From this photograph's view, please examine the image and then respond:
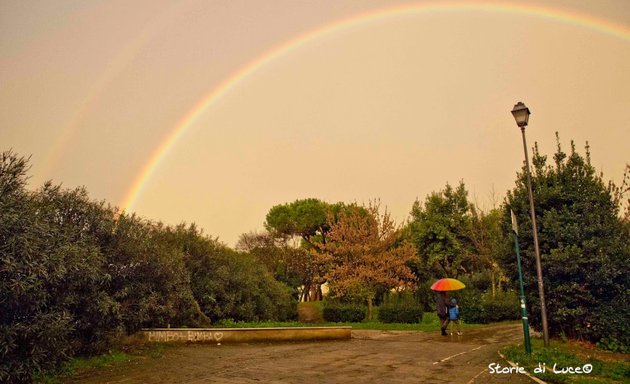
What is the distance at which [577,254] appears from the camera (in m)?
12.9

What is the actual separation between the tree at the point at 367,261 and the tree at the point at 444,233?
37.3 ft

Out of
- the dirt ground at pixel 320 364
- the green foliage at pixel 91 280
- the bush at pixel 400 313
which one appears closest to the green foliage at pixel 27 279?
the green foliage at pixel 91 280

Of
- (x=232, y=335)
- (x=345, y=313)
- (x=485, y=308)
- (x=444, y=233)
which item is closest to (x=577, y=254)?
(x=232, y=335)

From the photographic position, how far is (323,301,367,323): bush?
83.3 feet

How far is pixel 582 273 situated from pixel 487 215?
26.0 metres

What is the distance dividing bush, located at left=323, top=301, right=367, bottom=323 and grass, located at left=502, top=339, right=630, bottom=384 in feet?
43.6

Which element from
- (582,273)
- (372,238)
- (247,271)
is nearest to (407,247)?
(372,238)

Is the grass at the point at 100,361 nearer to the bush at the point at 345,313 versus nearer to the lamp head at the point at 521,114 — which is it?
the lamp head at the point at 521,114

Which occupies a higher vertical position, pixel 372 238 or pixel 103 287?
pixel 372 238

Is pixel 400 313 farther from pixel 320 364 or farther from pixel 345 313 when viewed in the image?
pixel 320 364

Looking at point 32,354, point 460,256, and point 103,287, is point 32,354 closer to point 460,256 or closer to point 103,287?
point 103,287

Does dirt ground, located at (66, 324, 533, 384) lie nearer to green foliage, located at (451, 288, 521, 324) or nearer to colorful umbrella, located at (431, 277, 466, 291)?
colorful umbrella, located at (431, 277, 466, 291)

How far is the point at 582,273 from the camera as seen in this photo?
514 inches

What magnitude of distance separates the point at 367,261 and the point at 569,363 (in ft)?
61.0
